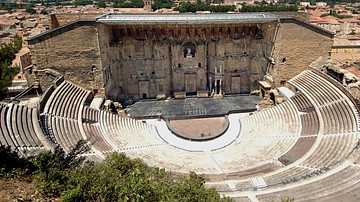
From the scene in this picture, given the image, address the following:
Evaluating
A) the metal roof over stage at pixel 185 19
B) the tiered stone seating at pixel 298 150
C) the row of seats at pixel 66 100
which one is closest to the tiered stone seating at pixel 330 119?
the tiered stone seating at pixel 298 150

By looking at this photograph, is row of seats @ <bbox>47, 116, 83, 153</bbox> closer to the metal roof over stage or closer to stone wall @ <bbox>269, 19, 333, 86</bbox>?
the metal roof over stage

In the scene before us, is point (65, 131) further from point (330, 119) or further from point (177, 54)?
point (330, 119)

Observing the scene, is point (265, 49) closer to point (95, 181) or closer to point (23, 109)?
point (23, 109)

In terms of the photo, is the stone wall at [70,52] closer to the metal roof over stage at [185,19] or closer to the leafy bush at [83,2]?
the metal roof over stage at [185,19]

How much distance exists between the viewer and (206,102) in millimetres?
36312

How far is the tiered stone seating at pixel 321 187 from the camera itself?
1522cm

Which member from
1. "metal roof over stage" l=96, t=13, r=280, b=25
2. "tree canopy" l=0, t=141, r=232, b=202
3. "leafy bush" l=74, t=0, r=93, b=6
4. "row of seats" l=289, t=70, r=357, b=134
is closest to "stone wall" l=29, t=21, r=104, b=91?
"metal roof over stage" l=96, t=13, r=280, b=25

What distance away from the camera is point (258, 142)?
85.9 ft

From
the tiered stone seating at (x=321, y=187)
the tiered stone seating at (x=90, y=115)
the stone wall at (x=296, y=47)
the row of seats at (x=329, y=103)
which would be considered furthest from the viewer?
the stone wall at (x=296, y=47)

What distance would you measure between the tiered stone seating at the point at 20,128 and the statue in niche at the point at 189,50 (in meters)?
18.5

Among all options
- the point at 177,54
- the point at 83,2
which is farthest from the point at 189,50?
the point at 83,2

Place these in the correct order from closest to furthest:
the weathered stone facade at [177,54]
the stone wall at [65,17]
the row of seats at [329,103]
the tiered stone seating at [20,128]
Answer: the tiered stone seating at [20,128] < the row of seats at [329,103] < the weathered stone facade at [177,54] < the stone wall at [65,17]

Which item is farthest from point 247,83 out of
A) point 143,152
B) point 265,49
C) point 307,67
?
point 143,152

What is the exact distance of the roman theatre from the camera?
19.9m
